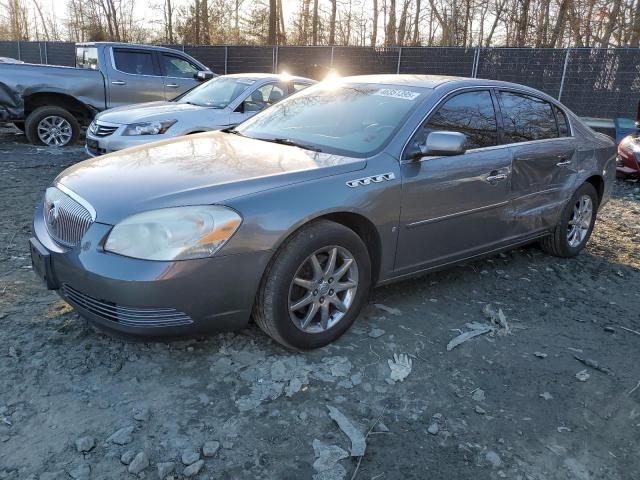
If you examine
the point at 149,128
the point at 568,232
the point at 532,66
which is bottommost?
the point at 568,232

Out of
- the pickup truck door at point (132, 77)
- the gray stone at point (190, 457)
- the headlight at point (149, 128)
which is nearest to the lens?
the gray stone at point (190, 457)

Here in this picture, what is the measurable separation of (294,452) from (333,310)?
40.3 inches

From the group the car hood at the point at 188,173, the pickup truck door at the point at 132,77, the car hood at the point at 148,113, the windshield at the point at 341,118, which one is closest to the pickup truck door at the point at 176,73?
the pickup truck door at the point at 132,77

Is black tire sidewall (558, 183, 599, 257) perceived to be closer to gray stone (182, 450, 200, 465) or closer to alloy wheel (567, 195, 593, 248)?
alloy wheel (567, 195, 593, 248)

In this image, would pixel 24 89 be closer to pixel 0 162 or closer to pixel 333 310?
pixel 0 162

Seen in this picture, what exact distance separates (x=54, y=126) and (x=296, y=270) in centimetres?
832

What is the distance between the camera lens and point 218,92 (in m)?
7.84

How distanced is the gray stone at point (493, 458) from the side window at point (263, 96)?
599 cm

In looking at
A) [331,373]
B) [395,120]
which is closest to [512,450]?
[331,373]

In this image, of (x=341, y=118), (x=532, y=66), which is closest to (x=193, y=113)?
(x=341, y=118)

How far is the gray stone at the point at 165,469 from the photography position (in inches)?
87.2

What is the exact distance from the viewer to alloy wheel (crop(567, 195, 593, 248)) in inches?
200

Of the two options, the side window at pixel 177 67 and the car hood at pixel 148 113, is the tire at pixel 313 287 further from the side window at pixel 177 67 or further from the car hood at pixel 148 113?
the side window at pixel 177 67

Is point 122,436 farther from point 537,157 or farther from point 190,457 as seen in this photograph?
point 537,157
